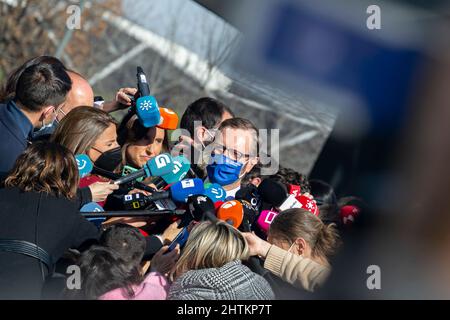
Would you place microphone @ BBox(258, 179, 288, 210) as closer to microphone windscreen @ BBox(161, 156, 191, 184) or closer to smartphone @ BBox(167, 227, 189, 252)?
microphone windscreen @ BBox(161, 156, 191, 184)

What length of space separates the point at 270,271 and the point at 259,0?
103 inches

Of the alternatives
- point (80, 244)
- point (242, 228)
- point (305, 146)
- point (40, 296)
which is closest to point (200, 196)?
point (242, 228)

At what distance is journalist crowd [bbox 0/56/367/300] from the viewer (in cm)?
388

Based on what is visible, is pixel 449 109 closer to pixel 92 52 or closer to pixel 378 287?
pixel 378 287

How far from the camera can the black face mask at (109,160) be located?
4930 millimetres

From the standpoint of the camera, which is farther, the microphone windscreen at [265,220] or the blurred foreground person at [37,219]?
the microphone windscreen at [265,220]

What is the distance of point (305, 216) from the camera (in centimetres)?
448

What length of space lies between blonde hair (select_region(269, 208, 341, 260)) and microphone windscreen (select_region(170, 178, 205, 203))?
0.49 m

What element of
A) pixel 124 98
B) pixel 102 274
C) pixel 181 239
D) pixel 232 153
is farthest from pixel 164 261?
pixel 124 98

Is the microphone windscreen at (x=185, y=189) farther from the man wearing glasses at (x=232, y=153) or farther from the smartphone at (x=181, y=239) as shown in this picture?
the man wearing glasses at (x=232, y=153)

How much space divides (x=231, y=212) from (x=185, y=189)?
0.28 m

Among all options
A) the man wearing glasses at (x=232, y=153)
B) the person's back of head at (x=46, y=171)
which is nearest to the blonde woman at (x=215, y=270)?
the person's back of head at (x=46, y=171)

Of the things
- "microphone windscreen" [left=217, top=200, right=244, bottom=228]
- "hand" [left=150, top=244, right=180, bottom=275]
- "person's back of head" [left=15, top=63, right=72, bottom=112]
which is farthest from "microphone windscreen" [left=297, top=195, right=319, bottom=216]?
"person's back of head" [left=15, top=63, right=72, bottom=112]

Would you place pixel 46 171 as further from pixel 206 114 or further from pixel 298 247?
pixel 206 114
